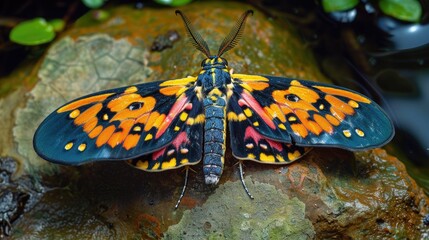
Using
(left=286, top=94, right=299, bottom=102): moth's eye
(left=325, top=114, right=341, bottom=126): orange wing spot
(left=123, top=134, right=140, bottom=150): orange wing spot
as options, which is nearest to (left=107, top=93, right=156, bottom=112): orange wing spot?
(left=123, top=134, right=140, bottom=150): orange wing spot

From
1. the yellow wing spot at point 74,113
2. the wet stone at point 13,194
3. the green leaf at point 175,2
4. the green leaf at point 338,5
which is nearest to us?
the yellow wing spot at point 74,113

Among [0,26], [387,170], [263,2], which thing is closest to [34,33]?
[0,26]

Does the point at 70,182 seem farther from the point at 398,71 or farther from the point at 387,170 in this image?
the point at 398,71

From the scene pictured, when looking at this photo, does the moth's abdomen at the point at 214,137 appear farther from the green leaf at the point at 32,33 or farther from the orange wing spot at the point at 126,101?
the green leaf at the point at 32,33

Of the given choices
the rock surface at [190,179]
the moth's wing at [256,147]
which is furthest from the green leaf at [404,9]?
the moth's wing at [256,147]

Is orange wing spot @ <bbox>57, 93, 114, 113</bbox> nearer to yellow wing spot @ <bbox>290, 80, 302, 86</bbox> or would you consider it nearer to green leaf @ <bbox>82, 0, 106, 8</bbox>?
yellow wing spot @ <bbox>290, 80, 302, 86</bbox>

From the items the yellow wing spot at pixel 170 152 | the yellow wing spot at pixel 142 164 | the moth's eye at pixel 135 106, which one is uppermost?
the moth's eye at pixel 135 106

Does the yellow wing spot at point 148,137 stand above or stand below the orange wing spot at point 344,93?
below
